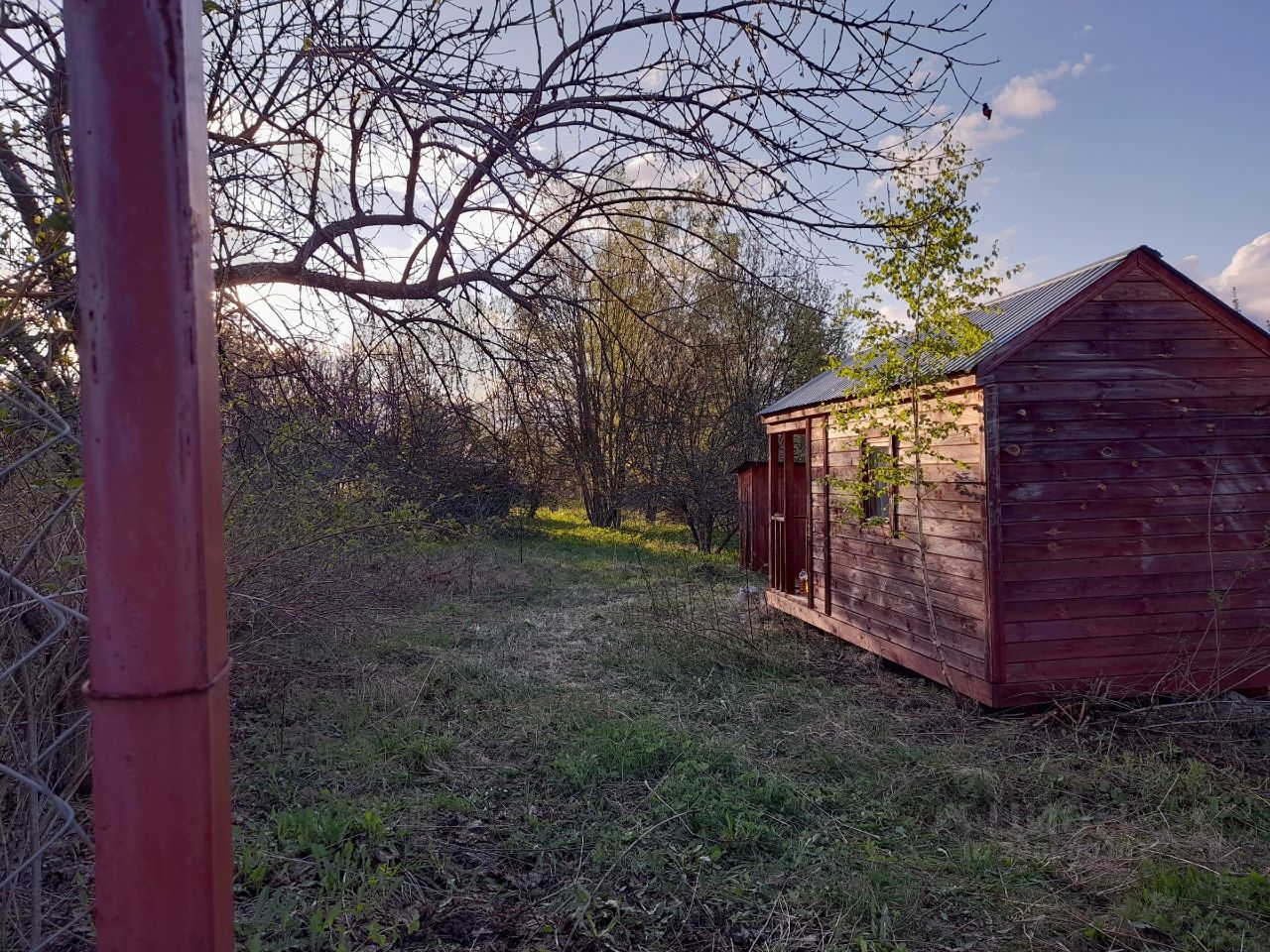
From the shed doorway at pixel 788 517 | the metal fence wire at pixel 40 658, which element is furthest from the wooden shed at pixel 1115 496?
the metal fence wire at pixel 40 658

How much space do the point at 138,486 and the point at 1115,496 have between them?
25.5 feet

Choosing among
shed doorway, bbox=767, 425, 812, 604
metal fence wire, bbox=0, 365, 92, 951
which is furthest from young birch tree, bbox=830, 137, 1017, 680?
metal fence wire, bbox=0, 365, 92, 951

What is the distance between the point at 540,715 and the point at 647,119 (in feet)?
17.9

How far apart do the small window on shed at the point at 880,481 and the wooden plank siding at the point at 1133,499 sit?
137cm

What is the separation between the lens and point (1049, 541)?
22.8 feet

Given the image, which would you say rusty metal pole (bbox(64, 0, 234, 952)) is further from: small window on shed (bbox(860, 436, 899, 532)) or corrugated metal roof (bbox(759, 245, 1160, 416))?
small window on shed (bbox(860, 436, 899, 532))

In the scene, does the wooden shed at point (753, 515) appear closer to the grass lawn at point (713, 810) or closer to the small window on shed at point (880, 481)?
the small window on shed at point (880, 481)

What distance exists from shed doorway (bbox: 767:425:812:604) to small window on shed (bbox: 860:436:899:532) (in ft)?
7.13

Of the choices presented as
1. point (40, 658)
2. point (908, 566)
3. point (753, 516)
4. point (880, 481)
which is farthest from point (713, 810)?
point (753, 516)

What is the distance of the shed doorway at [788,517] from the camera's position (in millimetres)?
11922

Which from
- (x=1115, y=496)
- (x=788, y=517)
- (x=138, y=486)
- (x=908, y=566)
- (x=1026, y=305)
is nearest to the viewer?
(x=138, y=486)

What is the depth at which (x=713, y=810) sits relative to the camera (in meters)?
4.94

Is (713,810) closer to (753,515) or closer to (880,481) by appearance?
(880,481)

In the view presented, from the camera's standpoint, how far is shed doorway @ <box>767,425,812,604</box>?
11.9 m
